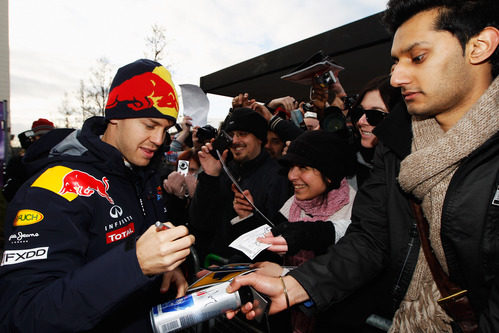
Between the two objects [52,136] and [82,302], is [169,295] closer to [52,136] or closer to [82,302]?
[82,302]

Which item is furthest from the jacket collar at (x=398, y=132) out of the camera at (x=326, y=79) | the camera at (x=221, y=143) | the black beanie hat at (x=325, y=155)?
the camera at (x=221, y=143)

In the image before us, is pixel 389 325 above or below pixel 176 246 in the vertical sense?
below

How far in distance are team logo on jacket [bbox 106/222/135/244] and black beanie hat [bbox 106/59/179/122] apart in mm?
675

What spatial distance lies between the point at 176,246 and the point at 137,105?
104 cm

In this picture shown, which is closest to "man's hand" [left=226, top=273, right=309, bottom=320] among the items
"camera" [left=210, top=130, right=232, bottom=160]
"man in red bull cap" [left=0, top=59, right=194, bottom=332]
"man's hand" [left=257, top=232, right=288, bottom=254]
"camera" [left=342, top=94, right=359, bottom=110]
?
"man's hand" [left=257, top=232, right=288, bottom=254]

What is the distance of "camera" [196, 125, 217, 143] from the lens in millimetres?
3381

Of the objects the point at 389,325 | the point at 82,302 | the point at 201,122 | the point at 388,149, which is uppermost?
the point at 201,122

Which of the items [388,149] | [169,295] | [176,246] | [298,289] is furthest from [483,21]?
[169,295]

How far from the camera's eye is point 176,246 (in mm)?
1135

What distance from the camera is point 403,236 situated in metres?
1.51

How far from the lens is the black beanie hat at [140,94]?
178cm

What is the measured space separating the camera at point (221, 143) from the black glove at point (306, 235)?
139 centimetres

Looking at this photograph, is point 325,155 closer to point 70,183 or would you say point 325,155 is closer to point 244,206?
point 244,206

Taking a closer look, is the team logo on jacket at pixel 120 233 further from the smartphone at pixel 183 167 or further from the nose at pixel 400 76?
the smartphone at pixel 183 167
